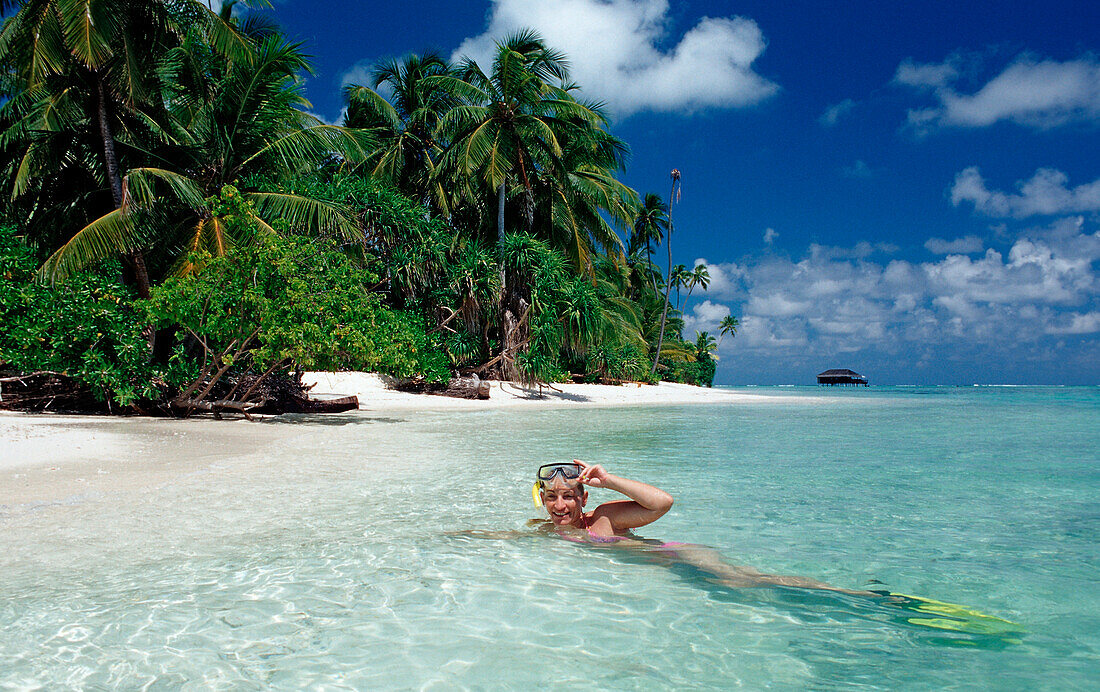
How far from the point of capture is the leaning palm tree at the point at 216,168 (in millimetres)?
13398

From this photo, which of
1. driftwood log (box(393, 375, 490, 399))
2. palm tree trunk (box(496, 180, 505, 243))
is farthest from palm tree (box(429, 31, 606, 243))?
driftwood log (box(393, 375, 490, 399))

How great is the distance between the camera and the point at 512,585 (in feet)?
12.2

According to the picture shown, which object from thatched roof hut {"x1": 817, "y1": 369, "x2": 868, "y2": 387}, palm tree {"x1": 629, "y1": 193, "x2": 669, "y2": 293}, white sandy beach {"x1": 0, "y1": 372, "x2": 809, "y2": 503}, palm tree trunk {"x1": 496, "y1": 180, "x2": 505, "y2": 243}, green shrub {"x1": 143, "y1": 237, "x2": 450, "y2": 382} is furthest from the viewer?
thatched roof hut {"x1": 817, "y1": 369, "x2": 868, "y2": 387}

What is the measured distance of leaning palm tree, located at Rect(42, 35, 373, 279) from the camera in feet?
44.0

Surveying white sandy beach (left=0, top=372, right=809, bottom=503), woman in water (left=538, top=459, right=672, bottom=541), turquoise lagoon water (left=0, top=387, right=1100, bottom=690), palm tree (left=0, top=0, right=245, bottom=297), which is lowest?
turquoise lagoon water (left=0, top=387, right=1100, bottom=690)

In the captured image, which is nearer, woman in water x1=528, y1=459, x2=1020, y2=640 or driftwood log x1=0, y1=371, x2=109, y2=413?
woman in water x1=528, y1=459, x2=1020, y2=640

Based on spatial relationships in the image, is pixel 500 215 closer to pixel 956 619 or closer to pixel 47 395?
pixel 47 395

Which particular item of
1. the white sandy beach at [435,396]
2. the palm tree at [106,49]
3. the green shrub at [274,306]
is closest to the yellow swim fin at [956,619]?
the green shrub at [274,306]

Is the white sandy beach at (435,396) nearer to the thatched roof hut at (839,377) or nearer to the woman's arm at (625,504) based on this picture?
the woman's arm at (625,504)

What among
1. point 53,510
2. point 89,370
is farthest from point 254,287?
point 53,510

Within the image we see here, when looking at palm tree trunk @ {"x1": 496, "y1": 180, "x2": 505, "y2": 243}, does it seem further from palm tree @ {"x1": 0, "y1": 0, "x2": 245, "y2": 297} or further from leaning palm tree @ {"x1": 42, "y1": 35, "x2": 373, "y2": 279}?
palm tree @ {"x1": 0, "y1": 0, "x2": 245, "y2": 297}

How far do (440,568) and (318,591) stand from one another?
0.72 metres

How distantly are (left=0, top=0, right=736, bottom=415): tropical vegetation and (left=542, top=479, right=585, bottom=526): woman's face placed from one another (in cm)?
933

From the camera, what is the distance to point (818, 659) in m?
2.79
